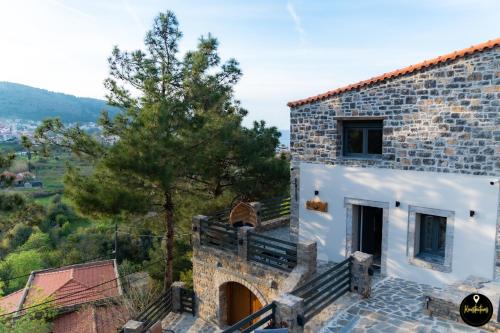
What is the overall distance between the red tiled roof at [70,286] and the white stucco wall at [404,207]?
16.1 metres

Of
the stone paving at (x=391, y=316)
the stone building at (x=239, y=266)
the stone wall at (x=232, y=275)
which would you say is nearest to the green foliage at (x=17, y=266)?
the stone wall at (x=232, y=275)

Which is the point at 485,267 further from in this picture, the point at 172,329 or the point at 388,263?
the point at 172,329

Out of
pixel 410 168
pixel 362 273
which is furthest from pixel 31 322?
pixel 410 168

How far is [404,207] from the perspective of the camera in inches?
409

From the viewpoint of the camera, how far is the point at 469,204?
9.27 m

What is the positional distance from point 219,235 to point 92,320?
12055 millimetres

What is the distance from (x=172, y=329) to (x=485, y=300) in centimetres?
1081

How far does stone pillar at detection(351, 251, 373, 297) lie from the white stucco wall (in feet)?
5.95

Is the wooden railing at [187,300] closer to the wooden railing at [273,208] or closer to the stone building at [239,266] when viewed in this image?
the stone building at [239,266]

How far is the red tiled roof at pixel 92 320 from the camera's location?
19.4 metres

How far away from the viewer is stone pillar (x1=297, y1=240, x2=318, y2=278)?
1028 cm

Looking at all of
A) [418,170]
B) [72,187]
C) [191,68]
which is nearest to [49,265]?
[72,187]

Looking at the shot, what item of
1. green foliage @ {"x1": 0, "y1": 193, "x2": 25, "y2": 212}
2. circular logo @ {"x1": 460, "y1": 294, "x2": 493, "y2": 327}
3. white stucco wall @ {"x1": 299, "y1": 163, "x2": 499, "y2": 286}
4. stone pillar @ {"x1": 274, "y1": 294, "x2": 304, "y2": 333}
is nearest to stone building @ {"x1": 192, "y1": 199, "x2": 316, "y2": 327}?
white stucco wall @ {"x1": 299, "y1": 163, "x2": 499, "y2": 286}

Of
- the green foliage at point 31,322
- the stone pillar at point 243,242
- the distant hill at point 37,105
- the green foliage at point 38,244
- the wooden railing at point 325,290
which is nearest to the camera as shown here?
the wooden railing at point 325,290
